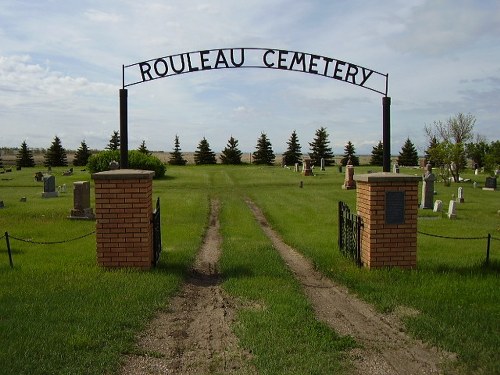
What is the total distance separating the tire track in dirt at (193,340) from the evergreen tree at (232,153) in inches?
2509

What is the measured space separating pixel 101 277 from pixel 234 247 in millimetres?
3930

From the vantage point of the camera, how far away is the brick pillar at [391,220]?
26.2ft

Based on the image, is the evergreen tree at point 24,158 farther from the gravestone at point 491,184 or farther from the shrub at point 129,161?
the gravestone at point 491,184

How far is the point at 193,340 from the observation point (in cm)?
507

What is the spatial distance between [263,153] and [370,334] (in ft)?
222

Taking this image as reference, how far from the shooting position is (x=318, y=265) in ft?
28.7

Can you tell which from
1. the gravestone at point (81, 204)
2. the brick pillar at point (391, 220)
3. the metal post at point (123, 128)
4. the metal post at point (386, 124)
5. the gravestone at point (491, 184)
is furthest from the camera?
the gravestone at point (491, 184)

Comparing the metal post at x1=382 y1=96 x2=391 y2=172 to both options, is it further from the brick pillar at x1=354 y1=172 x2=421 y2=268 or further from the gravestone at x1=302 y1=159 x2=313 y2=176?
the gravestone at x1=302 y1=159 x2=313 y2=176

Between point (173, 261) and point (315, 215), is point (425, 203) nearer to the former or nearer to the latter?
point (315, 215)

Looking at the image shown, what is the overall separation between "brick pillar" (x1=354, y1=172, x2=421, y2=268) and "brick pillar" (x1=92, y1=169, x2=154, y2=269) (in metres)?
3.70

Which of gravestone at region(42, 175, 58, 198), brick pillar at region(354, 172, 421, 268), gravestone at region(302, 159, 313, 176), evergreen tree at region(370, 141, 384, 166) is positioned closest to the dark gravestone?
brick pillar at region(354, 172, 421, 268)

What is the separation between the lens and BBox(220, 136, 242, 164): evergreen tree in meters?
70.9

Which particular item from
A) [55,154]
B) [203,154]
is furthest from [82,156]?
[203,154]

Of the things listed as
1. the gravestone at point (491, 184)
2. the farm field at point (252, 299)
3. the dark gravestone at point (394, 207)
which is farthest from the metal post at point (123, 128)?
the gravestone at point (491, 184)
